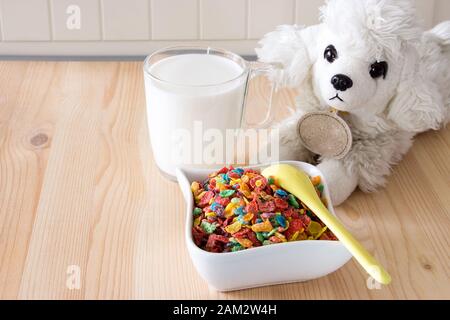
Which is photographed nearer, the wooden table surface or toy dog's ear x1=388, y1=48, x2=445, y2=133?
the wooden table surface

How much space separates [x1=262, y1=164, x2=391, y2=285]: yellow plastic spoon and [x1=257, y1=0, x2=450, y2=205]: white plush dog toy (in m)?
0.12

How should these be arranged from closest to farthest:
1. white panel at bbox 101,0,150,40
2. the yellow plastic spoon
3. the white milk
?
the yellow plastic spoon < the white milk < white panel at bbox 101,0,150,40

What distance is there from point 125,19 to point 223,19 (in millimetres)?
194

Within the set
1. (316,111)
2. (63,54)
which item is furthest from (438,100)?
(63,54)

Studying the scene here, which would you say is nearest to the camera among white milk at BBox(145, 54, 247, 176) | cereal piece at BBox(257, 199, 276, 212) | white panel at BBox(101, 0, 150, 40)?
cereal piece at BBox(257, 199, 276, 212)

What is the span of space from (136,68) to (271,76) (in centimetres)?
40

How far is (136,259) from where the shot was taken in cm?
95

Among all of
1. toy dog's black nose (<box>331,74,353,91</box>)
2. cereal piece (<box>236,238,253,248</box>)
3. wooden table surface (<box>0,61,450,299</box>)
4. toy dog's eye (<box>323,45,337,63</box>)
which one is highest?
toy dog's eye (<box>323,45,337,63</box>)

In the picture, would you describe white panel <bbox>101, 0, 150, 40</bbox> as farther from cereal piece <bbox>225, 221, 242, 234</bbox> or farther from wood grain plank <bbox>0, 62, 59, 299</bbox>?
cereal piece <bbox>225, 221, 242, 234</bbox>

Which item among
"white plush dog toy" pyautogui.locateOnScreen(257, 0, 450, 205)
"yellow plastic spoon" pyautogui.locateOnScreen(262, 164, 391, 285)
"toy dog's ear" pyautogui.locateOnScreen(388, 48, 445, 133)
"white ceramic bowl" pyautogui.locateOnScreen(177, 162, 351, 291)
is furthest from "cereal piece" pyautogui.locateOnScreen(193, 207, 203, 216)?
"toy dog's ear" pyautogui.locateOnScreen(388, 48, 445, 133)

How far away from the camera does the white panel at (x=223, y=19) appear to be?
1.41 meters

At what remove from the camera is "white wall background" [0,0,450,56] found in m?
1.41

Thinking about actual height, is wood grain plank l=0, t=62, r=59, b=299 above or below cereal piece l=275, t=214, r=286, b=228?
below

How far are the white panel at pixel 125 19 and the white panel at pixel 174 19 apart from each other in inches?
0.7
